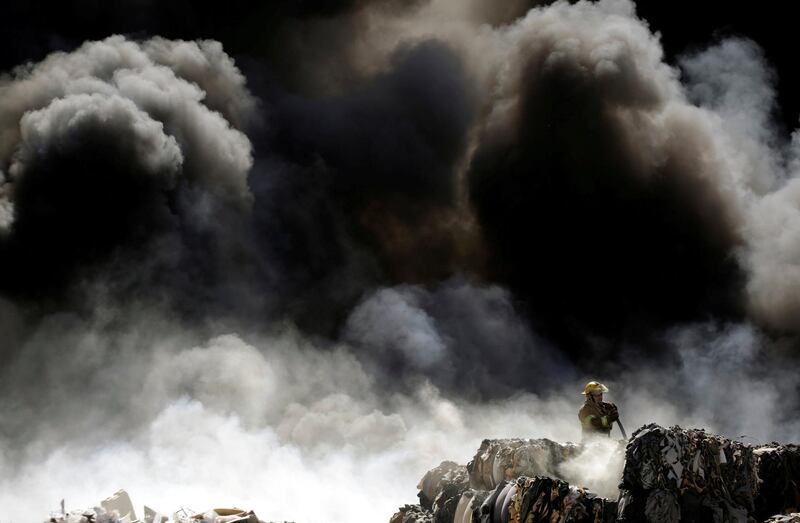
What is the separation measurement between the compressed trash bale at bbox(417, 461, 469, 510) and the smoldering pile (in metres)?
5.94

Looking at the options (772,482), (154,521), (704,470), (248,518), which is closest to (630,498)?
(704,470)

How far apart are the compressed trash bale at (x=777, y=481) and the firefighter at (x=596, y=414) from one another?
17.3 ft

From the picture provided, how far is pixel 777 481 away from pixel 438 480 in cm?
1409

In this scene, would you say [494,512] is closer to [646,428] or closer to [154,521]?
[646,428]

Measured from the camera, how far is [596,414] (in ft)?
80.9

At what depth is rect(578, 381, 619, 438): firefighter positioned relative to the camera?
2462cm

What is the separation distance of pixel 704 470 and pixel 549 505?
4.19 meters

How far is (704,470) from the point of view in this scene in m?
18.2

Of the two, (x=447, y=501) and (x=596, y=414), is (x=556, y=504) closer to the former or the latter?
(x=596, y=414)

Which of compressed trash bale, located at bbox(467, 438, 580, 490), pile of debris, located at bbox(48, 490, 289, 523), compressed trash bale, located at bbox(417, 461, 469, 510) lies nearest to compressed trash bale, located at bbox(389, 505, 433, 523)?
compressed trash bale, located at bbox(417, 461, 469, 510)

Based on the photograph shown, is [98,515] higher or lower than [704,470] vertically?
lower

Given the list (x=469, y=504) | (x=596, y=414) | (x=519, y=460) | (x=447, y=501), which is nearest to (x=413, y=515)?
(x=447, y=501)

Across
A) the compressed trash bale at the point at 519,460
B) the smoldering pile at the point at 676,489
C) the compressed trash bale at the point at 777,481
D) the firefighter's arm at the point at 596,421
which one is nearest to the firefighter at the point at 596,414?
the firefighter's arm at the point at 596,421

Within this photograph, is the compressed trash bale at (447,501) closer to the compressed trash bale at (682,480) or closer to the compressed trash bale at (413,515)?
the compressed trash bale at (413,515)
